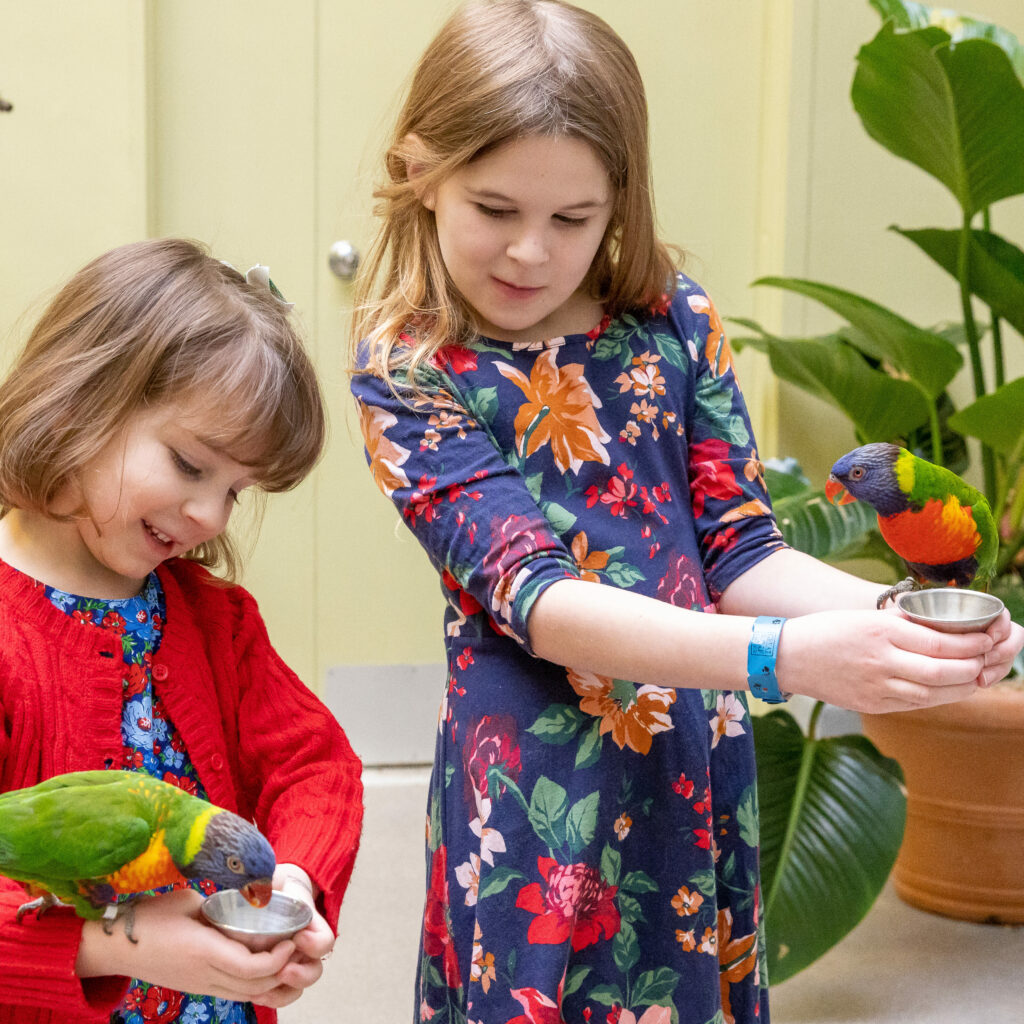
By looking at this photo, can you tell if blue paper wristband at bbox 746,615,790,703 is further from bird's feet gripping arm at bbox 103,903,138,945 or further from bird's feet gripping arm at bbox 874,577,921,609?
bird's feet gripping arm at bbox 103,903,138,945

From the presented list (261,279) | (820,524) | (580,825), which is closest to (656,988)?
(580,825)

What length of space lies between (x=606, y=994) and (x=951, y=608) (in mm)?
417

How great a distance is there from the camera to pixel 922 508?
105 cm

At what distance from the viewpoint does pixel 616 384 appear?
→ 3.45 feet

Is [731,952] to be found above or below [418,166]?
below

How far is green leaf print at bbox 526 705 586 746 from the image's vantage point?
3.23ft

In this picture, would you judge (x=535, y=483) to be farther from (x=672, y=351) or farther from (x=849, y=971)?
(x=849, y=971)

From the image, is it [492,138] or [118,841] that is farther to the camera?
[492,138]

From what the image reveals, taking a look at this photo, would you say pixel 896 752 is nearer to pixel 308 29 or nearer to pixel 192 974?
pixel 192 974

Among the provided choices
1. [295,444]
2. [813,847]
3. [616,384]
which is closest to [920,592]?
[616,384]

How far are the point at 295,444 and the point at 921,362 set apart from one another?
1590mm

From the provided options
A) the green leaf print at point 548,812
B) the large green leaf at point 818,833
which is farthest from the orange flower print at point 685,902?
the large green leaf at point 818,833

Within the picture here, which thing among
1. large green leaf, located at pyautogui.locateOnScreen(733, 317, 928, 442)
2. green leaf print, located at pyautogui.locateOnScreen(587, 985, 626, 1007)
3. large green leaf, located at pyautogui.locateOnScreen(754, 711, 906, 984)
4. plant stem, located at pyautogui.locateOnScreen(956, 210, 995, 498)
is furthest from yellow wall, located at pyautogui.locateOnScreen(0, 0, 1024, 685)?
green leaf print, located at pyautogui.locateOnScreen(587, 985, 626, 1007)

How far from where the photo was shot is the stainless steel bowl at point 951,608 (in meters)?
0.84
